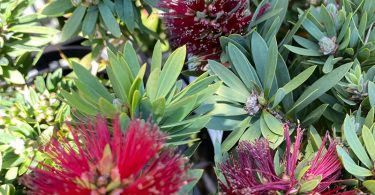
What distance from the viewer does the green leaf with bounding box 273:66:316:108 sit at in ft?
1.94

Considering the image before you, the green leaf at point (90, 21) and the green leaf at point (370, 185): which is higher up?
the green leaf at point (90, 21)

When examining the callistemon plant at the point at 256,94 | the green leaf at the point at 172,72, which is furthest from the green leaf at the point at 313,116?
the green leaf at the point at 172,72

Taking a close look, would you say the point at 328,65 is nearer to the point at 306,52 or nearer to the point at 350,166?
the point at 306,52

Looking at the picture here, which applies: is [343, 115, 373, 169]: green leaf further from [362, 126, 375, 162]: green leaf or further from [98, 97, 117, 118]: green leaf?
[98, 97, 117, 118]: green leaf

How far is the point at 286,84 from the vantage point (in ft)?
2.03

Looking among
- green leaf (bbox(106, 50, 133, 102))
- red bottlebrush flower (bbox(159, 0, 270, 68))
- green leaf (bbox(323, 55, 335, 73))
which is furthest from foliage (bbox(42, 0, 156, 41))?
green leaf (bbox(323, 55, 335, 73))

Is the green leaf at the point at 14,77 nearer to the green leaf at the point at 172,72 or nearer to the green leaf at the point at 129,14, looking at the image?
the green leaf at the point at 129,14

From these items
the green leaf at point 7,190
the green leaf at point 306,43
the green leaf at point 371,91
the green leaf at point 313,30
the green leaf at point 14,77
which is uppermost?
the green leaf at point 313,30

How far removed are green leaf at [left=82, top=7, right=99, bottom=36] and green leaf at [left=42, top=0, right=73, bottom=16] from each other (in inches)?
1.9

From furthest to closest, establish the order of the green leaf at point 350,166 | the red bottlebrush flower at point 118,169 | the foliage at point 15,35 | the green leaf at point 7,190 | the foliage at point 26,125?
1. the foliage at point 15,35
2. the foliage at point 26,125
3. the green leaf at point 7,190
4. the green leaf at point 350,166
5. the red bottlebrush flower at point 118,169

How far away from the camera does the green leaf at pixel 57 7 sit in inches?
32.4

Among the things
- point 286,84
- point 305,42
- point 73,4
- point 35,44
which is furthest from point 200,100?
point 35,44

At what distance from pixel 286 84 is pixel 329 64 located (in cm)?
10

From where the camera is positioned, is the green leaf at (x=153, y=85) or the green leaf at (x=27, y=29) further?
the green leaf at (x=27, y=29)
